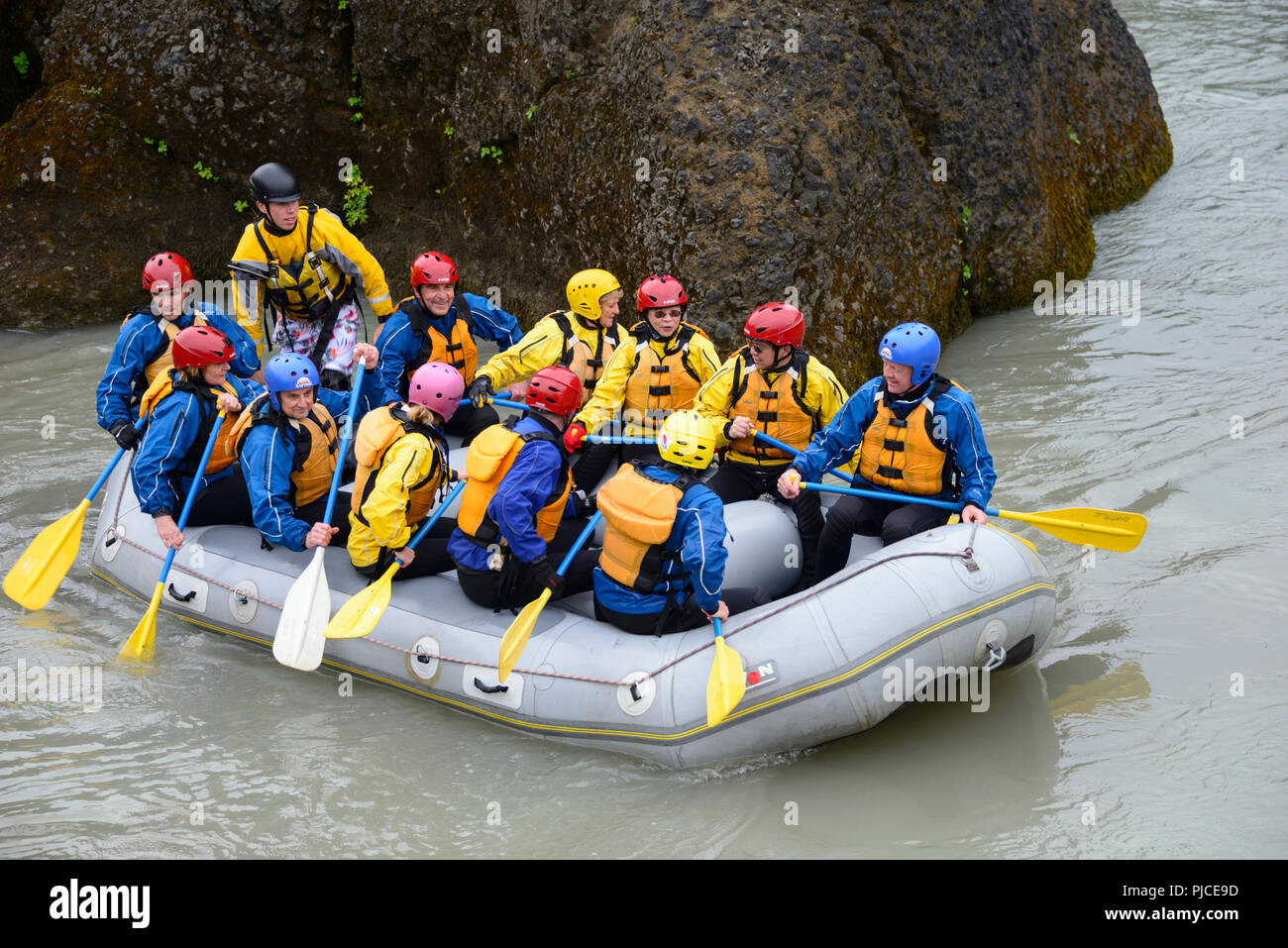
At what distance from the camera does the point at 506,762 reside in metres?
4.73

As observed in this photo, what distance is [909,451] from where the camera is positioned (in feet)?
16.2

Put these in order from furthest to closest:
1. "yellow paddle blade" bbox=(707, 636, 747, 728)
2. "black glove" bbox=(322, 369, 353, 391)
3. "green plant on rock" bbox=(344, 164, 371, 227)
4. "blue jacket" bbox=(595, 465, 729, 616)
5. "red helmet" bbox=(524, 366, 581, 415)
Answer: "green plant on rock" bbox=(344, 164, 371, 227) < "black glove" bbox=(322, 369, 353, 391) < "red helmet" bbox=(524, 366, 581, 415) < "blue jacket" bbox=(595, 465, 729, 616) < "yellow paddle blade" bbox=(707, 636, 747, 728)

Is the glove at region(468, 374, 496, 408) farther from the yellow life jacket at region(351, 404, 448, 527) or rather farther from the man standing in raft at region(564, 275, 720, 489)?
the yellow life jacket at region(351, 404, 448, 527)

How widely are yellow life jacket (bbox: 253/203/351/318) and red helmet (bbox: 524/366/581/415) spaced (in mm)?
2272

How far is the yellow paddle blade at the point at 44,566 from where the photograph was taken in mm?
5660

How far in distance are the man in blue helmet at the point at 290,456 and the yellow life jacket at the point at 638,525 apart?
1.39 metres

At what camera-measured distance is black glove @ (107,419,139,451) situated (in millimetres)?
5902

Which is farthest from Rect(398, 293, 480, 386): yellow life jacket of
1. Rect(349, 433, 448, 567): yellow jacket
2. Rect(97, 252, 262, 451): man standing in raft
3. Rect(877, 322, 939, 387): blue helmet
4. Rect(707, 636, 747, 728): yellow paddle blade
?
Rect(707, 636, 747, 728): yellow paddle blade

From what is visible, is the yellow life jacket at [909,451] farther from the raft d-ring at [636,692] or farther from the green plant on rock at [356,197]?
the green plant on rock at [356,197]

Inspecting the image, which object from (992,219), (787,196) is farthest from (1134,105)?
(787,196)

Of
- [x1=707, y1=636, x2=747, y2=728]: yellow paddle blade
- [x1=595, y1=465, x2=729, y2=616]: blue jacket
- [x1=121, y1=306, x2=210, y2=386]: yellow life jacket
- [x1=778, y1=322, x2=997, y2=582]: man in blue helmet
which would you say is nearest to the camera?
[x1=707, y1=636, x2=747, y2=728]: yellow paddle blade

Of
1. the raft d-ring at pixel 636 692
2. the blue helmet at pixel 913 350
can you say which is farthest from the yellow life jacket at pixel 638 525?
the blue helmet at pixel 913 350

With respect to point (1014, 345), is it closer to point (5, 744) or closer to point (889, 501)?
point (889, 501)

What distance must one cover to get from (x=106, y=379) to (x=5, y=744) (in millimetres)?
1996
